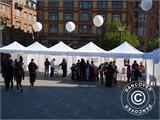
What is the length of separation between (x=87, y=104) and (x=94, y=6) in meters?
73.4

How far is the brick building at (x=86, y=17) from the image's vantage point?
87625mm

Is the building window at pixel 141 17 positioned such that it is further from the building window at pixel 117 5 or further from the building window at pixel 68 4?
the building window at pixel 68 4

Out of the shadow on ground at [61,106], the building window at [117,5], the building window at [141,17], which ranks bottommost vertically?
the shadow on ground at [61,106]

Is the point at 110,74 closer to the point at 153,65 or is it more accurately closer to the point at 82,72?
the point at 153,65

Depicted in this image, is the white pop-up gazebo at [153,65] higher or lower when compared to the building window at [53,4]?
lower

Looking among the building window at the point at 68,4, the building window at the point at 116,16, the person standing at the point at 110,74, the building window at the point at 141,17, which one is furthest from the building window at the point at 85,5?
the person standing at the point at 110,74

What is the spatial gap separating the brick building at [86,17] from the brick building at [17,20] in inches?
118

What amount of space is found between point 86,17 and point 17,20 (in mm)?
13250

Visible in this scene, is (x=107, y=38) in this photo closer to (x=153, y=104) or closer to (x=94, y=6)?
(x=94, y=6)

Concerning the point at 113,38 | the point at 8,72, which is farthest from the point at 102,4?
the point at 8,72

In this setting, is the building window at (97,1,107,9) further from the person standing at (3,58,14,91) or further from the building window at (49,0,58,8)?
the person standing at (3,58,14,91)

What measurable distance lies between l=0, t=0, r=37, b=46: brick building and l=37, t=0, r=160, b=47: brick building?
9.82 ft

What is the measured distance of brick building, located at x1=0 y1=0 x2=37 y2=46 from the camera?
251 feet

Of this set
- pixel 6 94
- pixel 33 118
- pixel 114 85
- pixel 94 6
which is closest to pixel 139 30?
pixel 94 6
